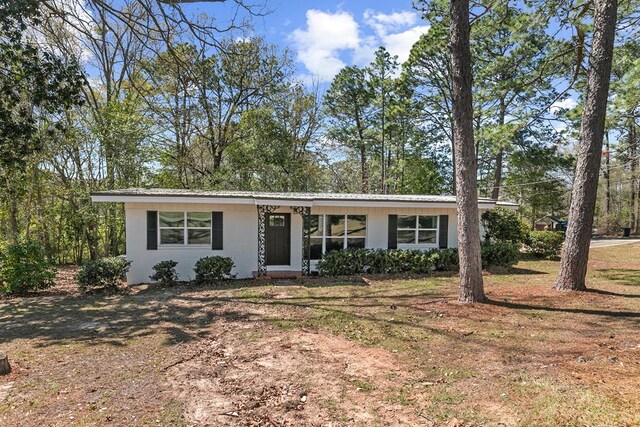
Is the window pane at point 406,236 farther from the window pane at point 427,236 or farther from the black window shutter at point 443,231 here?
the black window shutter at point 443,231

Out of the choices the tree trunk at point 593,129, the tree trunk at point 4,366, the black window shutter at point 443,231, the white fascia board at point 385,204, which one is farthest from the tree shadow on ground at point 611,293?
the tree trunk at point 4,366

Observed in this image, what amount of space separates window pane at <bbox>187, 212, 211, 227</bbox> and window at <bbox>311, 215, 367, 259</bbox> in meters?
3.45

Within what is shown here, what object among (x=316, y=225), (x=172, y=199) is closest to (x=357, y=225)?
(x=316, y=225)

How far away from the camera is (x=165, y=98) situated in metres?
19.9

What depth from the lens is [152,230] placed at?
1130 cm

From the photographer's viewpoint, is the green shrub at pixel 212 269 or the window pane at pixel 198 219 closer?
the green shrub at pixel 212 269

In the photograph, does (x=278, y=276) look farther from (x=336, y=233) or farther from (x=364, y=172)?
(x=364, y=172)

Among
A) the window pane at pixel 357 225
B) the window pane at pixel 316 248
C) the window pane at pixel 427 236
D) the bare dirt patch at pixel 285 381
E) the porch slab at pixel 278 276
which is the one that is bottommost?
the porch slab at pixel 278 276

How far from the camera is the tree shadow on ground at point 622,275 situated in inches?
401

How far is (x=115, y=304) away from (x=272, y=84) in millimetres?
16220

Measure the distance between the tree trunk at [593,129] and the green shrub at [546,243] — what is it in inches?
364

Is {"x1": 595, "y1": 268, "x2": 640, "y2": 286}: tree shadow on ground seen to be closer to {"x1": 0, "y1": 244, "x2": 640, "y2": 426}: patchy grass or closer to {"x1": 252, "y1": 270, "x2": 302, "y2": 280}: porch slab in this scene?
{"x1": 0, "y1": 244, "x2": 640, "y2": 426}: patchy grass

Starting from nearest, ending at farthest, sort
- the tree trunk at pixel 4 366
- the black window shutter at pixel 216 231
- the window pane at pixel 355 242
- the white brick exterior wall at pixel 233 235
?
the tree trunk at pixel 4 366 < the white brick exterior wall at pixel 233 235 < the black window shutter at pixel 216 231 < the window pane at pixel 355 242

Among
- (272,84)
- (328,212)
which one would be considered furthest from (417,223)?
(272,84)
